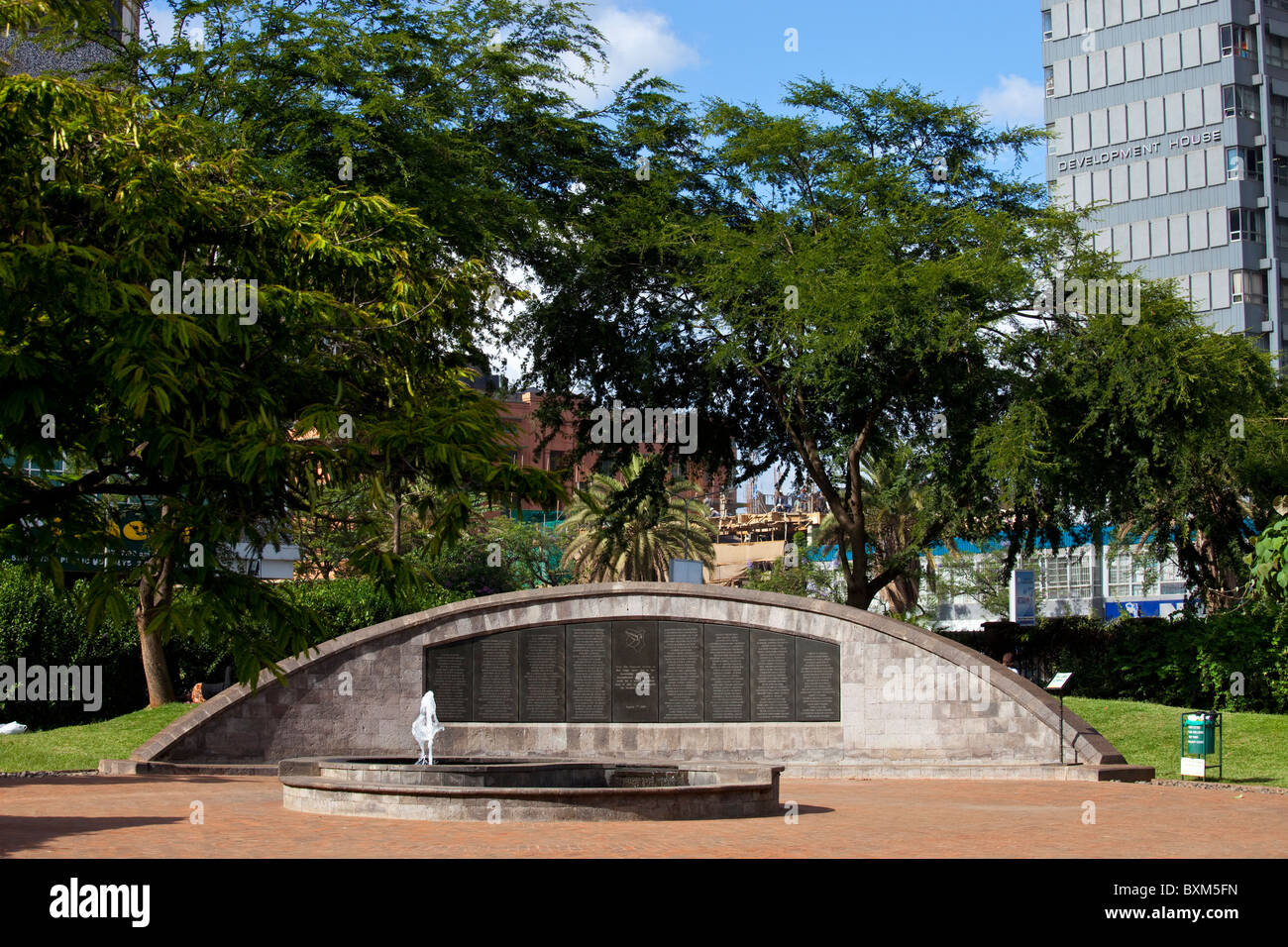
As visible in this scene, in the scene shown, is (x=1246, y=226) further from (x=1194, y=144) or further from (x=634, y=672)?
(x=634, y=672)

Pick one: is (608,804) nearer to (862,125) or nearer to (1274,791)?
(1274,791)

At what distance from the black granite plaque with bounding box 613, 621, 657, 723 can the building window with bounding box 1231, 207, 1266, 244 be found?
54937 millimetres

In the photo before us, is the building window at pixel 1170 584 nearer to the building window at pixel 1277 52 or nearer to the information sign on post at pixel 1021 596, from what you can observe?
the building window at pixel 1277 52

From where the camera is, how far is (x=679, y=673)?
24.2 meters

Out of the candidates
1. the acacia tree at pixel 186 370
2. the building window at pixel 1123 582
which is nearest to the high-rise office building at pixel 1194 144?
the building window at pixel 1123 582

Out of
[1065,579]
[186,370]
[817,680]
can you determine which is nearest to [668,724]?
[817,680]

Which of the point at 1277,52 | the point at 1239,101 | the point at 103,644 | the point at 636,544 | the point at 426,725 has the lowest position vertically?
the point at 426,725

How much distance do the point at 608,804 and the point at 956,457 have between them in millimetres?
15048

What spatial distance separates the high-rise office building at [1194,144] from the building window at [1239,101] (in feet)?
0.17

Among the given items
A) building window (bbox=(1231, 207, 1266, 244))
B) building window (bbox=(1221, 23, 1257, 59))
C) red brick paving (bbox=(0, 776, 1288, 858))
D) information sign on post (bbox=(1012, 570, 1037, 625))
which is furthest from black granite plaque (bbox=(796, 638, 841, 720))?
building window (bbox=(1221, 23, 1257, 59))

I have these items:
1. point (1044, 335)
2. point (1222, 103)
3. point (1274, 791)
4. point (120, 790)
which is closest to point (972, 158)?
point (1044, 335)

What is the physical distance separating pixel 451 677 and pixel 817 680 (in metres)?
6.70

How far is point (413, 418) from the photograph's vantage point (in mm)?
7891

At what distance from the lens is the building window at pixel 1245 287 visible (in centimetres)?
6738
